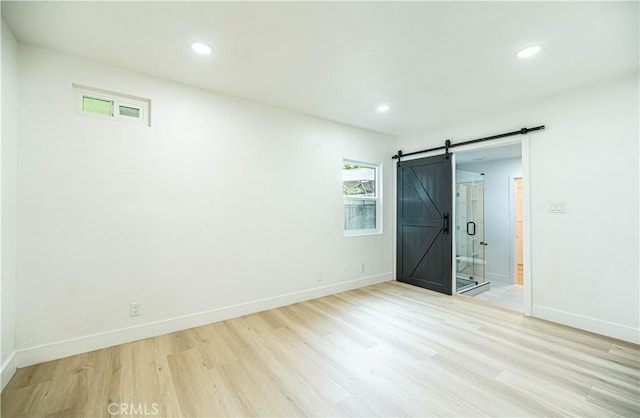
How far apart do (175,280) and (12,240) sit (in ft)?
4.10

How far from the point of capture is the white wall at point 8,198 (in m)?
1.94

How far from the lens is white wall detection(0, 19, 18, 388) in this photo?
1.94m

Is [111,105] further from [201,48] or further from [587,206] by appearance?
[587,206]

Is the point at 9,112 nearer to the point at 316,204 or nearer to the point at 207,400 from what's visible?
the point at 207,400

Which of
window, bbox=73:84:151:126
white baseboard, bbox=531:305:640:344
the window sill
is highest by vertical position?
window, bbox=73:84:151:126

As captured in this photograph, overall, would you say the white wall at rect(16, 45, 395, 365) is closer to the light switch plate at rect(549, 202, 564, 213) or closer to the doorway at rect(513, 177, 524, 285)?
the light switch plate at rect(549, 202, 564, 213)

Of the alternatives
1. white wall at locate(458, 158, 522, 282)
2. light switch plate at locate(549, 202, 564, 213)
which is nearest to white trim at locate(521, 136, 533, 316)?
light switch plate at locate(549, 202, 564, 213)

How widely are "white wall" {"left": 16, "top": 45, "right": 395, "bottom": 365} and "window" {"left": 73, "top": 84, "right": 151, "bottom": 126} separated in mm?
81

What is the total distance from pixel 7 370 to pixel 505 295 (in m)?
5.95

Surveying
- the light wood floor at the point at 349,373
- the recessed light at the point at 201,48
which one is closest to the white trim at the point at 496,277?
the light wood floor at the point at 349,373

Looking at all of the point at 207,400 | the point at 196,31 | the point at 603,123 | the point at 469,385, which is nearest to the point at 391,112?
the point at 603,123

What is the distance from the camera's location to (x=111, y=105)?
8.46ft

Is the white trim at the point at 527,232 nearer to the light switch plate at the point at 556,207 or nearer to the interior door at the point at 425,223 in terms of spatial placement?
the light switch plate at the point at 556,207

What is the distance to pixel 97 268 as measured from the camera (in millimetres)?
2455
